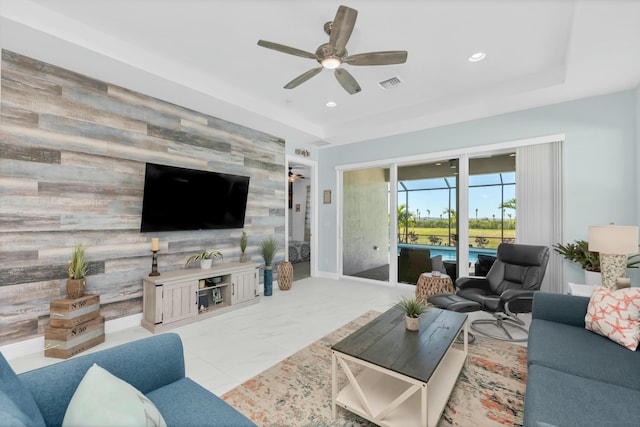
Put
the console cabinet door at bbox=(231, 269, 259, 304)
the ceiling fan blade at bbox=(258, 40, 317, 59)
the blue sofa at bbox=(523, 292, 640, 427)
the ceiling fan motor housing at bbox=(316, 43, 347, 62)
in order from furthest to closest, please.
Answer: the console cabinet door at bbox=(231, 269, 259, 304), the ceiling fan motor housing at bbox=(316, 43, 347, 62), the ceiling fan blade at bbox=(258, 40, 317, 59), the blue sofa at bbox=(523, 292, 640, 427)

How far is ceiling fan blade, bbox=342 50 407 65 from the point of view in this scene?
2438 mm

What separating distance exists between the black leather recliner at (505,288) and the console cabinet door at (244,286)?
98.6 inches

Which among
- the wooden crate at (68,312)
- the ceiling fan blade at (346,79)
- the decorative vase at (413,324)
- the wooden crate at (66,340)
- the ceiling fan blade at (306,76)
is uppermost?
the ceiling fan blade at (306,76)

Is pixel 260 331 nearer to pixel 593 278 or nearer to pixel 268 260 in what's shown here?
pixel 268 260

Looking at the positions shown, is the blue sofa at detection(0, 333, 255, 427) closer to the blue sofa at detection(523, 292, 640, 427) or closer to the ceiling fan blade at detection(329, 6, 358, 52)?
the blue sofa at detection(523, 292, 640, 427)

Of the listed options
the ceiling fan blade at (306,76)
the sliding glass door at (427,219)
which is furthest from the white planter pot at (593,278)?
the ceiling fan blade at (306,76)

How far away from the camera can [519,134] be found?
13.2 ft

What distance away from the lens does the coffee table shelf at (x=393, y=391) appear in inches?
63.3

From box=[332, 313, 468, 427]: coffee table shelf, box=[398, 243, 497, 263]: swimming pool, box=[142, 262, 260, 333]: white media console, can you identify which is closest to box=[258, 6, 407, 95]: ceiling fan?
box=[332, 313, 468, 427]: coffee table shelf

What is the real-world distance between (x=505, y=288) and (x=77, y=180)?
5.08m

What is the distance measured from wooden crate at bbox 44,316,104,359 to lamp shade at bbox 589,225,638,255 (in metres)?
5.04

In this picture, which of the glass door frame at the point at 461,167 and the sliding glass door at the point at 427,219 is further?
the sliding glass door at the point at 427,219

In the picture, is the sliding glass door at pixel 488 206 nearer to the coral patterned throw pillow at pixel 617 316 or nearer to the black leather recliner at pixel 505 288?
the black leather recliner at pixel 505 288

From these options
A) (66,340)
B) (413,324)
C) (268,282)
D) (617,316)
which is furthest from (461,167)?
(66,340)
